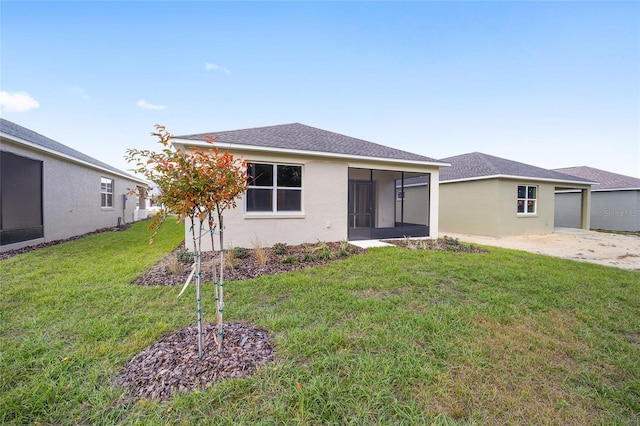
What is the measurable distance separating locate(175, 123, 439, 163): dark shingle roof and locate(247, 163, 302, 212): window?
0.71 m

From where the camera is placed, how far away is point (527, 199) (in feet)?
44.7

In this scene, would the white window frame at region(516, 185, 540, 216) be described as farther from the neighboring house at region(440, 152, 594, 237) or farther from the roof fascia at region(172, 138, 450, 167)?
the roof fascia at region(172, 138, 450, 167)

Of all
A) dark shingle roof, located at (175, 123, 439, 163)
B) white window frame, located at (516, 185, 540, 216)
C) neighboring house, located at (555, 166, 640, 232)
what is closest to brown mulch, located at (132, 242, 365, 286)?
dark shingle roof, located at (175, 123, 439, 163)

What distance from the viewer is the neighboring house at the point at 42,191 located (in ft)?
26.3

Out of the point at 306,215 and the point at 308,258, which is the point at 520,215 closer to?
the point at 306,215

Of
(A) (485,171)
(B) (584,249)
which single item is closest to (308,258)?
(B) (584,249)

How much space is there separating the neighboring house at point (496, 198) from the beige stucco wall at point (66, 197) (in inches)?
662

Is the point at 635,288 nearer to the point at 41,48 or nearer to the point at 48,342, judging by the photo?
the point at 48,342

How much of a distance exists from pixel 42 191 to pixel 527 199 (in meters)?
21.2

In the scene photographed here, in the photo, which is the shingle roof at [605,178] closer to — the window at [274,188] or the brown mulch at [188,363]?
the window at [274,188]

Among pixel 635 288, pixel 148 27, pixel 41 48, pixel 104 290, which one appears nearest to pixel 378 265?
pixel 635 288

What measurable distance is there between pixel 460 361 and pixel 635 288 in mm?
5140

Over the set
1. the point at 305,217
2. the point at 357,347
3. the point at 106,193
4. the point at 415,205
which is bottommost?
the point at 357,347

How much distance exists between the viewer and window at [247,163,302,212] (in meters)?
8.15
